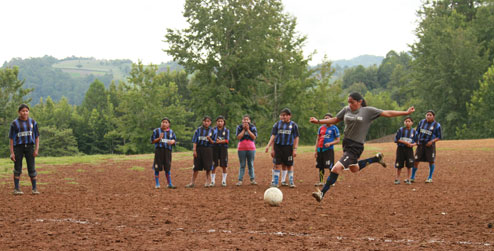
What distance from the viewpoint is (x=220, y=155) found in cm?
1330

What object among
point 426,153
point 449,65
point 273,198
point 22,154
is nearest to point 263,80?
point 449,65

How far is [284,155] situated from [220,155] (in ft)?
6.49

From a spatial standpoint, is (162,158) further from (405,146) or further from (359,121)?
(405,146)

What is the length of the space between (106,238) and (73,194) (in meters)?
5.62

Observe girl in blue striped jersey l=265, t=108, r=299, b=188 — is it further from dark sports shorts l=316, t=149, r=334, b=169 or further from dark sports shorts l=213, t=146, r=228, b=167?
dark sports shorts l=213, t=146, r=228, b=167

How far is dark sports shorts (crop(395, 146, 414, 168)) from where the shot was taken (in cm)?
1309

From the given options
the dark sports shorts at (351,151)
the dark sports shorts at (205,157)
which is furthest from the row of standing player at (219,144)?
the dark sports shorts at (351,151)

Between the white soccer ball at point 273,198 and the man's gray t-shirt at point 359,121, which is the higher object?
the man's gray t-shirt at point 359,121

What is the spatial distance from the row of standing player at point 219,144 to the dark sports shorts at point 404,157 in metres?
2.98

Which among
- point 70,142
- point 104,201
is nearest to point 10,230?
point 104,201

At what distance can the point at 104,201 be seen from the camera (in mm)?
9914

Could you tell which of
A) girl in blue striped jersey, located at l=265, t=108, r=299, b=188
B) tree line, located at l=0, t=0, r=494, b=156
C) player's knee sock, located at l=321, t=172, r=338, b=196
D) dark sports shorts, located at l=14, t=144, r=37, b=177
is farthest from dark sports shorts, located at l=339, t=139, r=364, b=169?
tree line, located at l=0, t=0, r=494, b=156

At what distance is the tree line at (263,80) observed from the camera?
44188 millimetres

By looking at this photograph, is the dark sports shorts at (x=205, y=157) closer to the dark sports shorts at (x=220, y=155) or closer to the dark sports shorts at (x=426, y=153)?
the dark sports shorts at (x=220, y=155)
